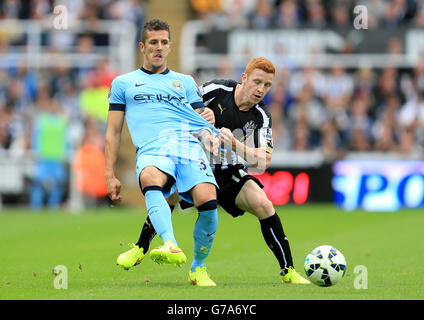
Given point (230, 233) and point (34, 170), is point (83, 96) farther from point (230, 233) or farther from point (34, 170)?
point (230, 233)

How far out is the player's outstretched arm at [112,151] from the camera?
7.62 meters

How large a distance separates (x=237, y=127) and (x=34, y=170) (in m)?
12.7

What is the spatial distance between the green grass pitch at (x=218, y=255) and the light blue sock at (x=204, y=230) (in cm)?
29

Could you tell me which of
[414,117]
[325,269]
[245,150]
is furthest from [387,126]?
[325,269]

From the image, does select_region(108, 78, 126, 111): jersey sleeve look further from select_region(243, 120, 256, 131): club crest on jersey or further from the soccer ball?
the soccer ball

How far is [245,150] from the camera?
25.3 feet

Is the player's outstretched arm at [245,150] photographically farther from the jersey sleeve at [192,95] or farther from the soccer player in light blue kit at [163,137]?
the jersey sleeve at [192,95]

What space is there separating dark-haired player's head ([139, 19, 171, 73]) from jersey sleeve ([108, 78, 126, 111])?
0.33 meters

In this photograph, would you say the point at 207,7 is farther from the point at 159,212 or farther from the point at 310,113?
the point at 159,212

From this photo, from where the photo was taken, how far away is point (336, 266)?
757cm

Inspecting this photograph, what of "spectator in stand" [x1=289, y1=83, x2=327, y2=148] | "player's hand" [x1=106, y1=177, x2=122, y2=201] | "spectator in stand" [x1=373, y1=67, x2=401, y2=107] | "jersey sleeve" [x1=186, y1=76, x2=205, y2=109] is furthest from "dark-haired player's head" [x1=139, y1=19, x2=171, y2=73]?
"spectator in stand" [x1=373, y1=67, x2=401, y2=107]

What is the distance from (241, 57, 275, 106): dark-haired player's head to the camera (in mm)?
8000

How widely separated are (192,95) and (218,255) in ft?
10.8

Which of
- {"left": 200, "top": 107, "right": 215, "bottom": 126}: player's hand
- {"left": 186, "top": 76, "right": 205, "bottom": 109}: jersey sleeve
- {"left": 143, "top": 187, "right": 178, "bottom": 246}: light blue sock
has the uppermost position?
{"left": 186, "top": 76, "right": 205, "bottom": 109}: jersey sleeve
